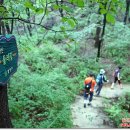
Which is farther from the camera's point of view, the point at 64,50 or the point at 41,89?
the point at 64,50

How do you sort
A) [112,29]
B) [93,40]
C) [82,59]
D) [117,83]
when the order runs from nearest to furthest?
[117,83] → [82,59] → [112,29] → [93,40]

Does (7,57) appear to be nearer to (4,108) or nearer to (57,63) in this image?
(4,108)

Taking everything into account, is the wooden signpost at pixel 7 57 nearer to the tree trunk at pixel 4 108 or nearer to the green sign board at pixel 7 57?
the green sign board at pixel 7 57

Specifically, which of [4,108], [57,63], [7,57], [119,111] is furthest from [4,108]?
[57,63]

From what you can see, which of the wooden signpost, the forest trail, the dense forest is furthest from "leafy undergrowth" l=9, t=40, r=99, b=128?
the wooden signpost

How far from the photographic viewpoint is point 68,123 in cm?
771

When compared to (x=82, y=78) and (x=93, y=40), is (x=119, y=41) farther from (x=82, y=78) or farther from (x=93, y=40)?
(x=82, y=78)

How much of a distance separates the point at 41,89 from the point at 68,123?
8.03ft

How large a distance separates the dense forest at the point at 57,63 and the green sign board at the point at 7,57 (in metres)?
0.33

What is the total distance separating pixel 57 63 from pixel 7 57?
13.5 meters

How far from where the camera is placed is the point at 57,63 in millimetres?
16891

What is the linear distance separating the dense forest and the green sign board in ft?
1.10

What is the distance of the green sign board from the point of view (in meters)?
3.21

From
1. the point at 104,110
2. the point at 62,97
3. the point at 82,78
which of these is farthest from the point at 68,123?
the point at 82,78
